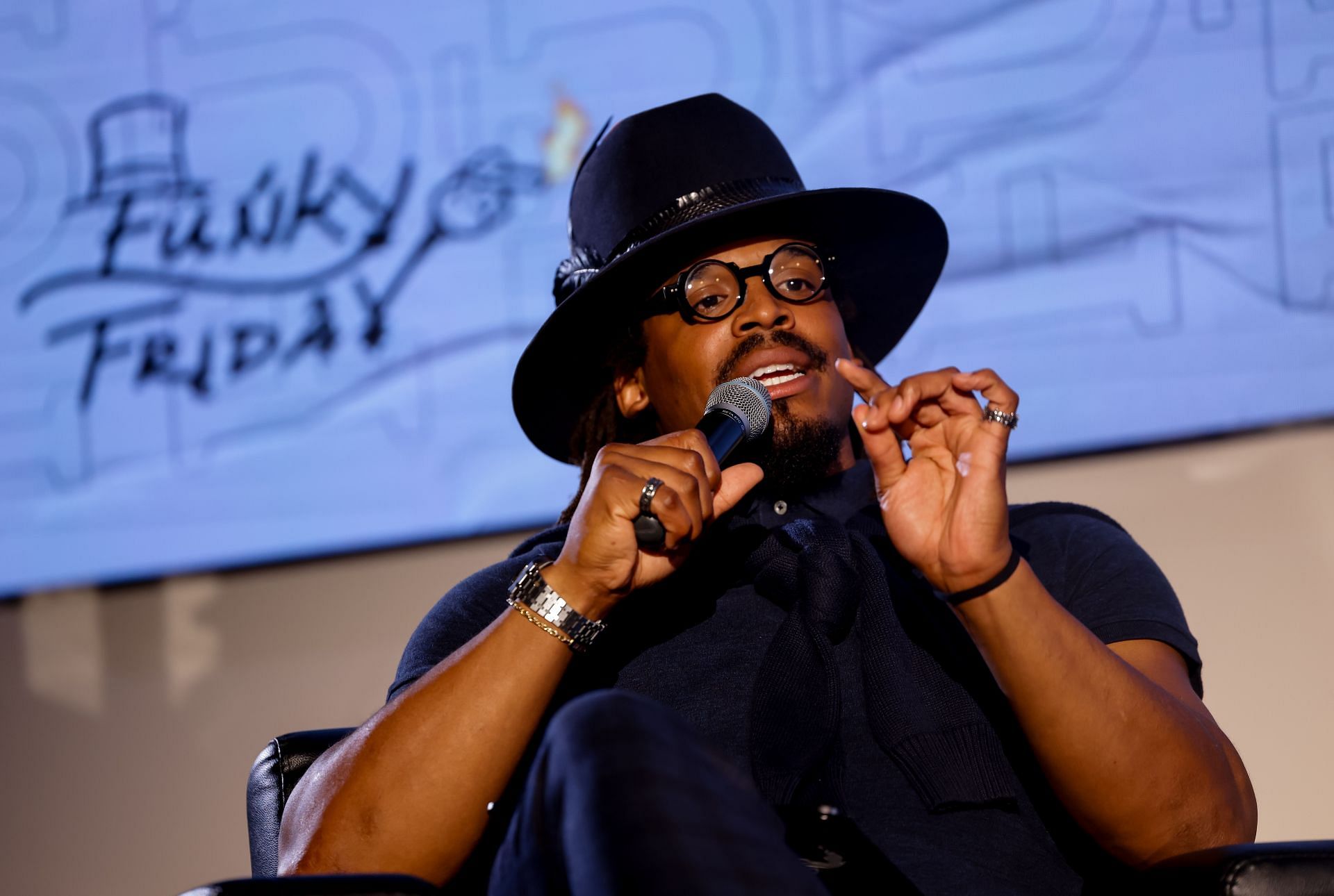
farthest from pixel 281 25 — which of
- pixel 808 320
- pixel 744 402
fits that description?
pixel 744 402

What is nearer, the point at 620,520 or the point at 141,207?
the point at 620,520

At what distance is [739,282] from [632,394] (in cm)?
31

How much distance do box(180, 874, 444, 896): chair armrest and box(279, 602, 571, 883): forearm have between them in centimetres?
26

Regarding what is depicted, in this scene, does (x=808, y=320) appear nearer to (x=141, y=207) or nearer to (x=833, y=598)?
(x=833, y=598)

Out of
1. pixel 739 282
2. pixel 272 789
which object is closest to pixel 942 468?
pixel 739 282

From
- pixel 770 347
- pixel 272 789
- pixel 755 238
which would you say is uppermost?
pixel 755 238

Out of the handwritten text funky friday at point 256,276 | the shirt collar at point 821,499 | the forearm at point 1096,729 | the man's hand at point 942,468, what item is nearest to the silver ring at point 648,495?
the man's hand at point 942,468

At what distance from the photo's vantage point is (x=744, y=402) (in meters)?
1.39

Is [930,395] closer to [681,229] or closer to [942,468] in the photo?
[942,468]

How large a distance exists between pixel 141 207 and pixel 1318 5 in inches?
92.0

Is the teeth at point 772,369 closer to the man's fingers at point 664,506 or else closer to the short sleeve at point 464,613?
the short sleeve at point 464,613

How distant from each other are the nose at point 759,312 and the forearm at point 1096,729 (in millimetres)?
516

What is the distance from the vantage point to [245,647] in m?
2.49

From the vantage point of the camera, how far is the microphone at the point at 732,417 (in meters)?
1.30
